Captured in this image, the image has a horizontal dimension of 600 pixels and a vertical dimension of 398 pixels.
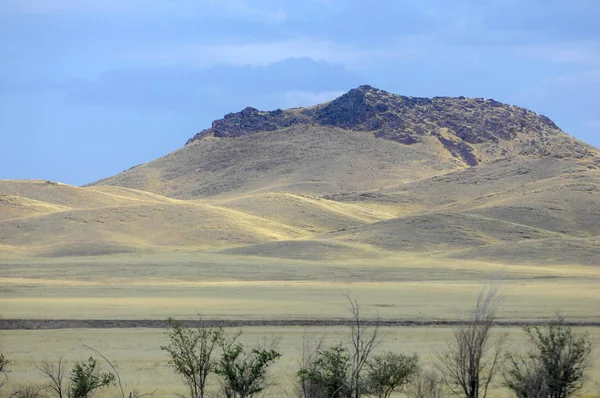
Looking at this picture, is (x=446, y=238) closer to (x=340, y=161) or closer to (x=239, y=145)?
(x=340, y=161)

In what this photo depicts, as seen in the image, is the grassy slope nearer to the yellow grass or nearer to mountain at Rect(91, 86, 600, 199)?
mountain at Rect(91, 86, 600, 199)

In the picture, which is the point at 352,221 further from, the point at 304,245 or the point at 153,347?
the point at 153,347

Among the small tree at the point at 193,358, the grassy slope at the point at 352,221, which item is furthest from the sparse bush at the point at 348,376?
the grassy slope at the point at 352,221

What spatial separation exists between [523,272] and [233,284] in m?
22.2

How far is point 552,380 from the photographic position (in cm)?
2197

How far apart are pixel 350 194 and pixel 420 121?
5322cm

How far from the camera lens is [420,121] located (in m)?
187

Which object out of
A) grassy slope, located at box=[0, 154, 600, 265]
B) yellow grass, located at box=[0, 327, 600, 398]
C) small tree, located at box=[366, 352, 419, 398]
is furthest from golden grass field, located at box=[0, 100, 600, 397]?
small tree, located at box=[366, 352, 419, 398]

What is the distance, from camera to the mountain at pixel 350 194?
88.7 meters

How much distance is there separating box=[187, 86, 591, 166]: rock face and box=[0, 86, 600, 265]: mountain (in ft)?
1.10

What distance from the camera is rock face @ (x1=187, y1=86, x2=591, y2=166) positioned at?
179m

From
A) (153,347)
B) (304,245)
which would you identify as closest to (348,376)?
(153,347)

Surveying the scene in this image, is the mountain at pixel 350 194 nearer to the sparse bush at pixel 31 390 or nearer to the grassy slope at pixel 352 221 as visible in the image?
the grassy slope at pixel 352 221

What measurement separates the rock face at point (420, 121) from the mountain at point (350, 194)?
0.33 metres
